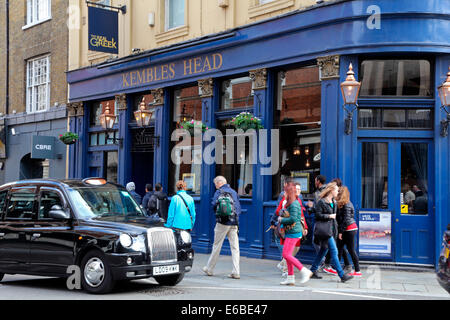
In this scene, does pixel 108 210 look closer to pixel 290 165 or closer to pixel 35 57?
pixel 290 165

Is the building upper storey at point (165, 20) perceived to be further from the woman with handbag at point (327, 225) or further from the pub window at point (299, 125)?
the woman with handbag at point (327, 225)

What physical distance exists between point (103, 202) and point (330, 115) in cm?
541

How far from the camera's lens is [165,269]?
9.21 meters

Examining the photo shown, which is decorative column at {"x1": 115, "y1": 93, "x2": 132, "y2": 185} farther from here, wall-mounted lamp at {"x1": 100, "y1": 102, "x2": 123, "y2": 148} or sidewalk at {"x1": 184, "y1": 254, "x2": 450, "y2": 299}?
sidewalk at {"x1": 184, "y1": 254, "x2": 450, "y2": 299}

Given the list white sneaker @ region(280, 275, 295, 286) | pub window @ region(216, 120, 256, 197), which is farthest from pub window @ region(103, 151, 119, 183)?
white sneaker @ region(280, 275, 295, 286)

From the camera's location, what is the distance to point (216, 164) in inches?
625

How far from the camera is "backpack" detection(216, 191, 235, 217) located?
10961 mm

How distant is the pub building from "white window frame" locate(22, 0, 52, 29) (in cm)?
809

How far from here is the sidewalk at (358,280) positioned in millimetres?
9914

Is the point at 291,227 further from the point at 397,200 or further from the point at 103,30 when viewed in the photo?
the point at 103,30

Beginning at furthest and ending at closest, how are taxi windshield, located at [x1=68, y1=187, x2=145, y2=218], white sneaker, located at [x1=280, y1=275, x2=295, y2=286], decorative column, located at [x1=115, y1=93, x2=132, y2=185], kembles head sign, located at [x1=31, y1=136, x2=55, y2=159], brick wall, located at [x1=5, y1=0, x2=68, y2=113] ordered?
1. brick wall, located at [x1=5, y1=0, x2=68, y2=113]
2. kembles head sign, located at [x1=31, y1=136, x2=55, y2=159]
3. decorative column, located at [x1=115, y1=93, x2=132, y2=185]
4. white sneaker, located at [x1=280, y1=275, x2=295, y2=286]
5. taxi windshield, located at [x1=68, y1=187, x2=145, y2=218]

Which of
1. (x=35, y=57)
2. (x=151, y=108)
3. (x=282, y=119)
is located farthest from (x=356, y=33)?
(x=35, y=57)

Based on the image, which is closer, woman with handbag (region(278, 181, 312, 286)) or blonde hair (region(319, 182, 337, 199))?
woman with handbag (region(278, 181, 312, 286))

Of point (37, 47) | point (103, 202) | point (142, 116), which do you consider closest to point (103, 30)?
point (142, 116)
